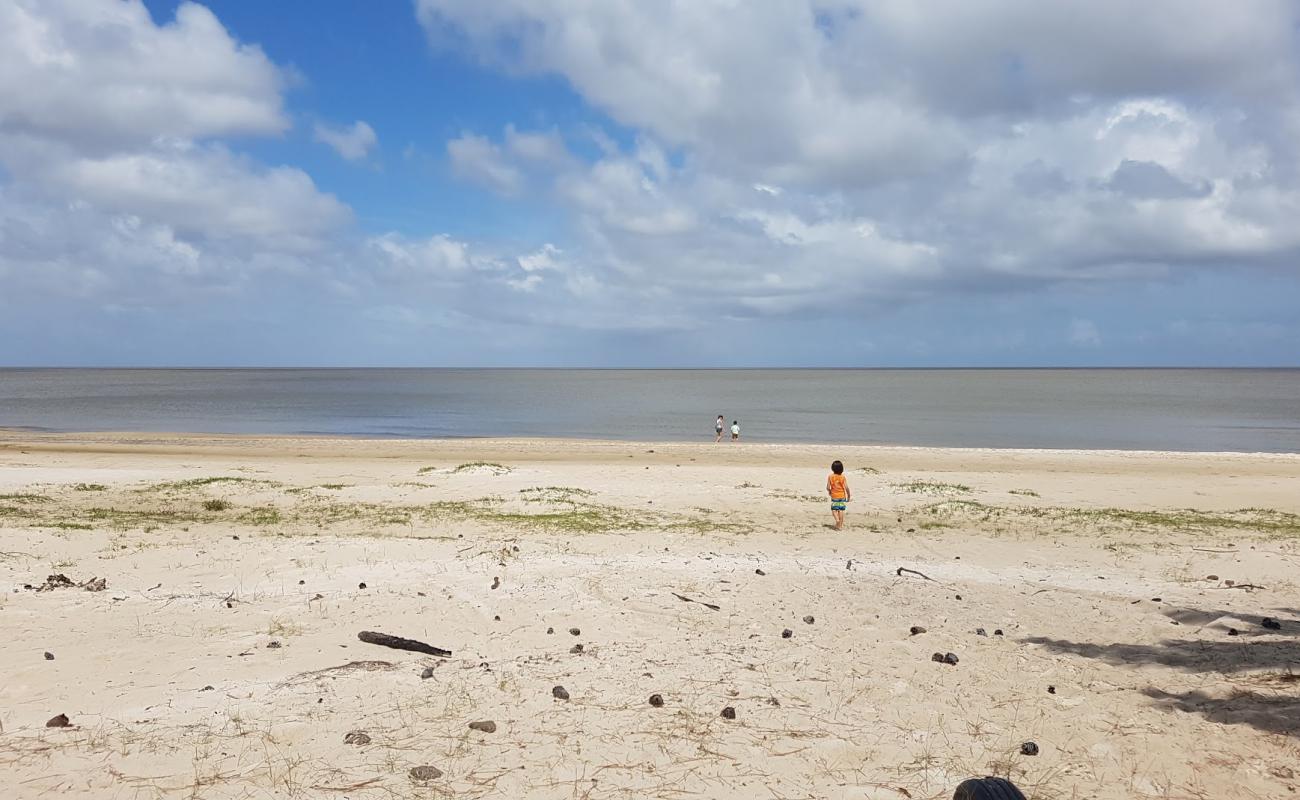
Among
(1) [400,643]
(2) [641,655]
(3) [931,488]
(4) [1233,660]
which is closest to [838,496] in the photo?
(3) [931,488]

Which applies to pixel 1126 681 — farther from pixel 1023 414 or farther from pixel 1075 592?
pixel 1023 414

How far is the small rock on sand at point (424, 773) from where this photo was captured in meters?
5.46

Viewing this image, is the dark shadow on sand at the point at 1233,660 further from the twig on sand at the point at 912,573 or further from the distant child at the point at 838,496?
the distant child at the point at 838,496

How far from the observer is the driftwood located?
26.7 ft

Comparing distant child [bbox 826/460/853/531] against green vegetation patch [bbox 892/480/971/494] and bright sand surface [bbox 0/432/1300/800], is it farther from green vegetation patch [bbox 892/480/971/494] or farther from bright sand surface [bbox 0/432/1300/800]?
green vegetation patch [bbox 892/480/971/494]

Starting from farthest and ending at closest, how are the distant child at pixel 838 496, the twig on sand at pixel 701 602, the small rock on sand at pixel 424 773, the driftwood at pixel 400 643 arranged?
the distant child at pixel 838 496
the twig on sand at pixel 701 602
the driftwood at pixel 400 643
the small rock on sand at pixel 424 773

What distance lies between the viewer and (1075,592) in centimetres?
1098

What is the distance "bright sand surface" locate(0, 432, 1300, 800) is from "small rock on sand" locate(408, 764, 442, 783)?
0.14 feet

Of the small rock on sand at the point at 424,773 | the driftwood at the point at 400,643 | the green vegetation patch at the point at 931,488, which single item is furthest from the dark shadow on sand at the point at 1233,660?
the green vegetation patch at the point at 931,488

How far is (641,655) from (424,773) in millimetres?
2993

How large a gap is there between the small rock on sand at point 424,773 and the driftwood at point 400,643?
251 centimetres

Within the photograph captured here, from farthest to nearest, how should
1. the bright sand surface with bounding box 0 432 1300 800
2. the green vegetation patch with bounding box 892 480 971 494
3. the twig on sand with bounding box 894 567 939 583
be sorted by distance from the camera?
the green vegetation patch with bounding box 892 480 971 494 → the twig on sand with bounding box 894 567 939 583 → the bright sand surface with bounding box 0 432 1300 800

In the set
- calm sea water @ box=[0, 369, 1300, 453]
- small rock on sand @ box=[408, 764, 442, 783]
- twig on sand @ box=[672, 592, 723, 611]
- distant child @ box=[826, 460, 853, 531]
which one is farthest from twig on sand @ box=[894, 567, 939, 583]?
calm sea water @ box=[0, 369, 1300, 453]

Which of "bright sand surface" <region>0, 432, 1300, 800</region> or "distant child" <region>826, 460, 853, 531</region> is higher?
"distant child" <region>826, 460, 853, 531</region>
